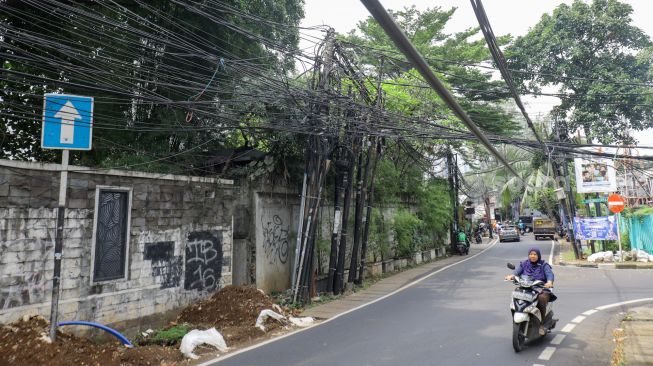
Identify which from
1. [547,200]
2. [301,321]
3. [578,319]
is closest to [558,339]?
[578,319]

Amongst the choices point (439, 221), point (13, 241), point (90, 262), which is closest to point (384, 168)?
point (439, 221)

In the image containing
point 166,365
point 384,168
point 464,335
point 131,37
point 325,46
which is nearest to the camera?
point 166,365

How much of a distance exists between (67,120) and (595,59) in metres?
24.8

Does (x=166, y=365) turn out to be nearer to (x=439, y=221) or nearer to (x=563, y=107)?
(x=439, y=221)

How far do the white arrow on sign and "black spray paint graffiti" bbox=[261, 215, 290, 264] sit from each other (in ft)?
21.3

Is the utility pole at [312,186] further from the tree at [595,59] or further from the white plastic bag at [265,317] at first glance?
the tree at [595,59]

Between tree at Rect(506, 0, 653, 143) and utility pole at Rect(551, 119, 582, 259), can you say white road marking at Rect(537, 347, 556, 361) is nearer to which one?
utility pole at Rect(551, 119, 582, 259)

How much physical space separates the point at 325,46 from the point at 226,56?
2.66 meters

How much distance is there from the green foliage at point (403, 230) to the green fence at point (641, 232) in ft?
30.5

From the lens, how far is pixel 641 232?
19375 millimetres

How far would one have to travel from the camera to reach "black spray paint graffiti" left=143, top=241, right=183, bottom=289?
347 inches

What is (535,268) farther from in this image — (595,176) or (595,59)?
(595,59)

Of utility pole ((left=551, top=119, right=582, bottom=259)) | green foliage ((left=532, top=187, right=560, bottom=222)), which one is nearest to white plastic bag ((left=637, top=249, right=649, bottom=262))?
utility pole ((left=551, top=119, right=582, bottom=259))

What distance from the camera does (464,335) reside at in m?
7.43
